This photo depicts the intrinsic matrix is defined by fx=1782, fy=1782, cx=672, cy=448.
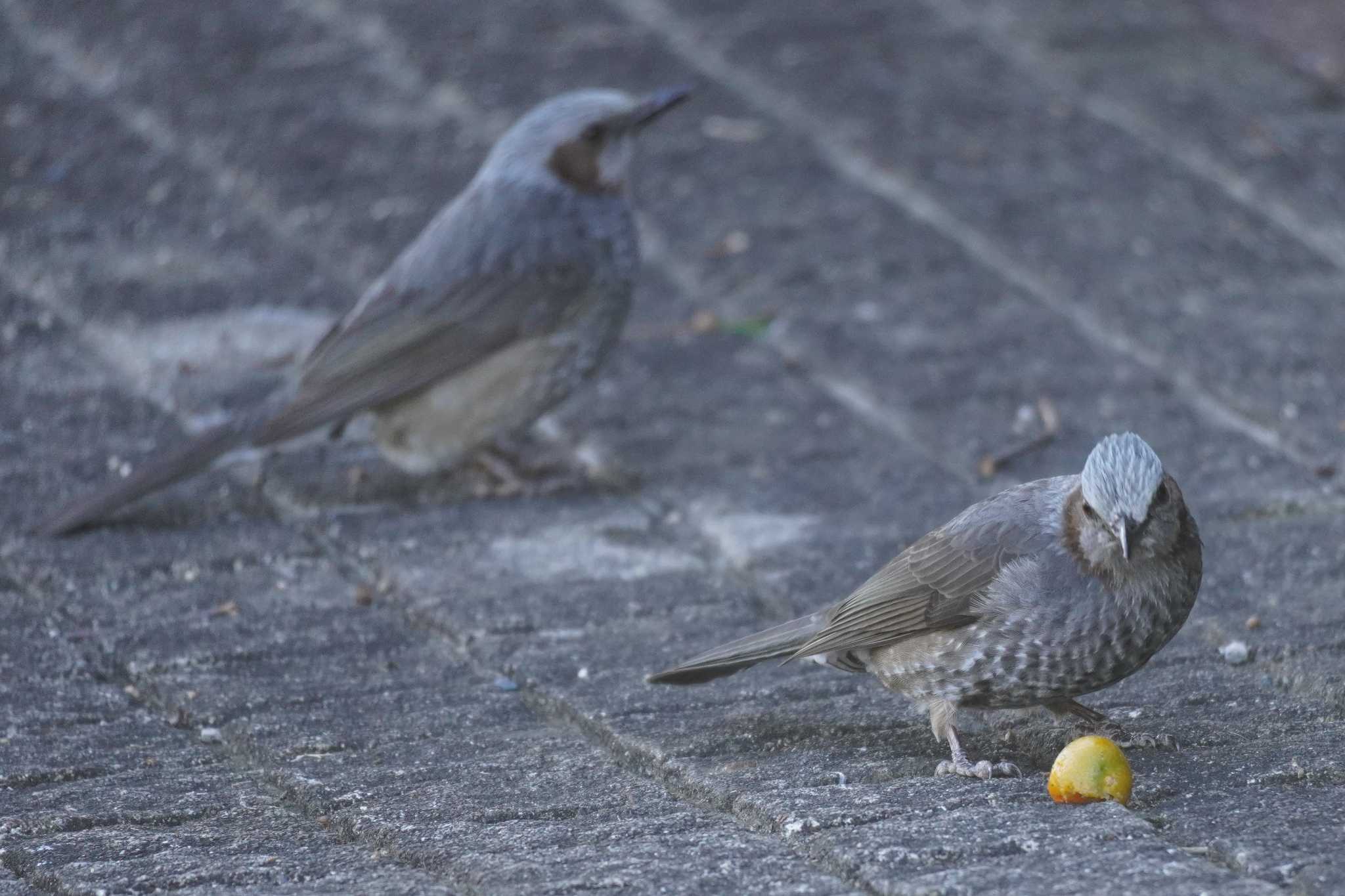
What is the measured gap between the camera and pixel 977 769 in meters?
3.67

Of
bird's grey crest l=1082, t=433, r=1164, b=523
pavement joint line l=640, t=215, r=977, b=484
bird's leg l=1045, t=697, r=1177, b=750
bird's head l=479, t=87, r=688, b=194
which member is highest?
bird's head l=479, t=87, r=688, b=194

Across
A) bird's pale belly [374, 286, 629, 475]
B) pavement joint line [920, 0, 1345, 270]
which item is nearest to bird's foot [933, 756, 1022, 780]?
bird's pale belly [374, 286, 629, 475]

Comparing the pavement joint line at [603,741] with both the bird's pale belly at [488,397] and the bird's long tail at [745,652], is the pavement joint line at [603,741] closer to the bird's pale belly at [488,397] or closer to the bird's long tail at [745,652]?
the bird's long tail at [745,652]

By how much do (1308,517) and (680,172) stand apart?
3.03 m

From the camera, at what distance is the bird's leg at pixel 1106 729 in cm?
374

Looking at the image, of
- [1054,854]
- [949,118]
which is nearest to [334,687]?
[1054,854]

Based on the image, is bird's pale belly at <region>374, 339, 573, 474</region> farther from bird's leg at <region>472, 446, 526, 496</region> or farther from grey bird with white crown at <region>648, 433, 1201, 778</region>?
grey bird with white crown at <region>648, 433, 1201, 778</region>

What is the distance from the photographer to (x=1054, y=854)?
123 inches

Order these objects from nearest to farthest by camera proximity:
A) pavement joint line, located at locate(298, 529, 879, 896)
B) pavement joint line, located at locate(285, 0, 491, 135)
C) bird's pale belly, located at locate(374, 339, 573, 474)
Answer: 1. pavement joint line, located at locate(298, 529, 879, 896)
2. bird's pale belly, located at locate(374, 339, 573, 474)
3. pavement joint line, located at locate(285, 0, 491, 135)

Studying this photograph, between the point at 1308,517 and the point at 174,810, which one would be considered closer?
the point at 174,810

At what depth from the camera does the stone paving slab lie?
3.39m

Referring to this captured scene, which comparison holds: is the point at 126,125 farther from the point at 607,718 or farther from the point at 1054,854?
the point at 1054,854

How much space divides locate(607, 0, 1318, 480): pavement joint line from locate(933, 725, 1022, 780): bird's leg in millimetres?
2057

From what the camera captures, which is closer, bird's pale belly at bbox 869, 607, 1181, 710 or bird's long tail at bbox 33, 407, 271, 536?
bird's pale belly at bbox 869, 607, 1181, 710
